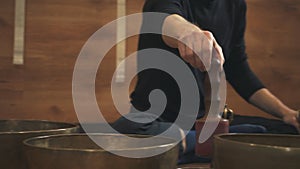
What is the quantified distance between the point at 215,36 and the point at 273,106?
331 millimetres

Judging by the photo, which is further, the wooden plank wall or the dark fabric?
the wooden plank wall

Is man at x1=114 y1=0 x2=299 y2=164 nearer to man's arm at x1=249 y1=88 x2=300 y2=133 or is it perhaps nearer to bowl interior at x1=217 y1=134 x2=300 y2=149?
man's arm at x1=249 y1=88 x2=300 y2=133

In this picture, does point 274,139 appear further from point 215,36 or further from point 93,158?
point 215,36

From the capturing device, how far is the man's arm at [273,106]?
147cm

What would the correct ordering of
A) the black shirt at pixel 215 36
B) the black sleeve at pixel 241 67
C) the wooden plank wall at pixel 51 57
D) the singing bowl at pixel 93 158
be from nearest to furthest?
the singing bowl at pixel 93 158, the black shirt at pixel 215 36, the black sleeve at pixel 241 67, the wooden plank wall at pixel 51 57

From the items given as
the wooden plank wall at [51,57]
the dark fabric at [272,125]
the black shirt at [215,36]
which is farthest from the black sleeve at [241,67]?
the wooden plank wall at [51,57]

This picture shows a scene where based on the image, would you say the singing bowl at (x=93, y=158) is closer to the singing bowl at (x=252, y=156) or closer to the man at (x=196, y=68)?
the singing bowl at (x=252, y=156)

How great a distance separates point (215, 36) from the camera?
1.48m

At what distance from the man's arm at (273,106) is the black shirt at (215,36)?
0.08 ft

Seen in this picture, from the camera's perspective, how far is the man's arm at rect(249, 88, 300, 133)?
1.47 meters

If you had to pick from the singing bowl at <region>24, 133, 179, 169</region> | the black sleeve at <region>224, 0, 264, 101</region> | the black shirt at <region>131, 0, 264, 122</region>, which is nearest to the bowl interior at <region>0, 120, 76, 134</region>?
the singing bowl at <region>24, 133, 179, 169</region>

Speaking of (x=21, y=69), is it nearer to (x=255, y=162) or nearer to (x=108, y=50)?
(x=108, y=50)

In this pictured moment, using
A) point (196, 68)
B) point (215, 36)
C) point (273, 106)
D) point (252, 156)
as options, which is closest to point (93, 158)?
point (252, 156)

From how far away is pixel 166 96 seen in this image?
140 centimetres
